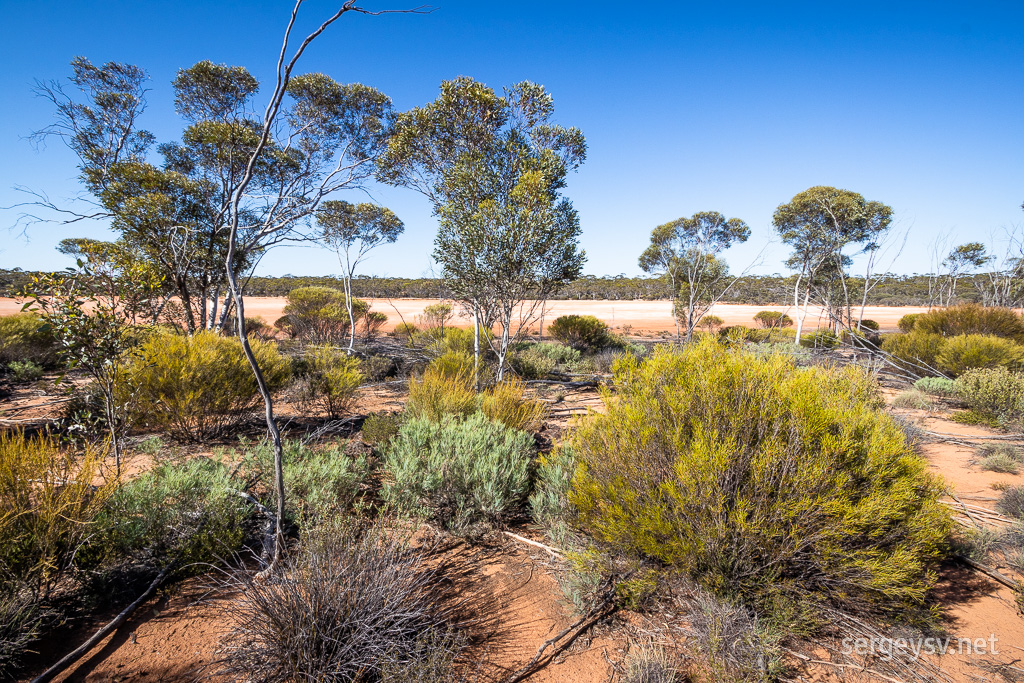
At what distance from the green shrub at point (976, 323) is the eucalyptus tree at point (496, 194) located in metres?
11.5

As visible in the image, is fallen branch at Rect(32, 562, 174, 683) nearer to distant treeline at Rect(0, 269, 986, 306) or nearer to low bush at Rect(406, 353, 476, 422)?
low bush at Rect(406, 353, 476, 422)

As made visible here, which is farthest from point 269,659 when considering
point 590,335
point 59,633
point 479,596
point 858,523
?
point 590,335

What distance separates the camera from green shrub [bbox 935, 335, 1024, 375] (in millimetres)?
8172

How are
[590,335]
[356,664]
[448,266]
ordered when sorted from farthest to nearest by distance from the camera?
[590,335]
[448,266]
[356,664]

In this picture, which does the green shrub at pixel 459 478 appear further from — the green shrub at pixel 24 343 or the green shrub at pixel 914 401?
the green shrub at pixel 24 343

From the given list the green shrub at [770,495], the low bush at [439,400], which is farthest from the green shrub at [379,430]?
the green shrub at [770,495]

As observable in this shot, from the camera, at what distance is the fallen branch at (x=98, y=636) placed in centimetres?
193

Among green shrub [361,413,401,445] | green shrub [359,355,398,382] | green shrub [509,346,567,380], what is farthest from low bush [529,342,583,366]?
green shrub [361,413,401,445]

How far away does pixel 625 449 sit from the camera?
262 cm

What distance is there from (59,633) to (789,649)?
423 cm

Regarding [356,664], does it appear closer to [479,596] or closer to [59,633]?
[479,596]

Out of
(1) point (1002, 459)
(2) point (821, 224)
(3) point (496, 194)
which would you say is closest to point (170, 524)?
(3) point (496, 194)

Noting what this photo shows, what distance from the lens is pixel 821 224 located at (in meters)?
16.2

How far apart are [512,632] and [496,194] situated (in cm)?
711
